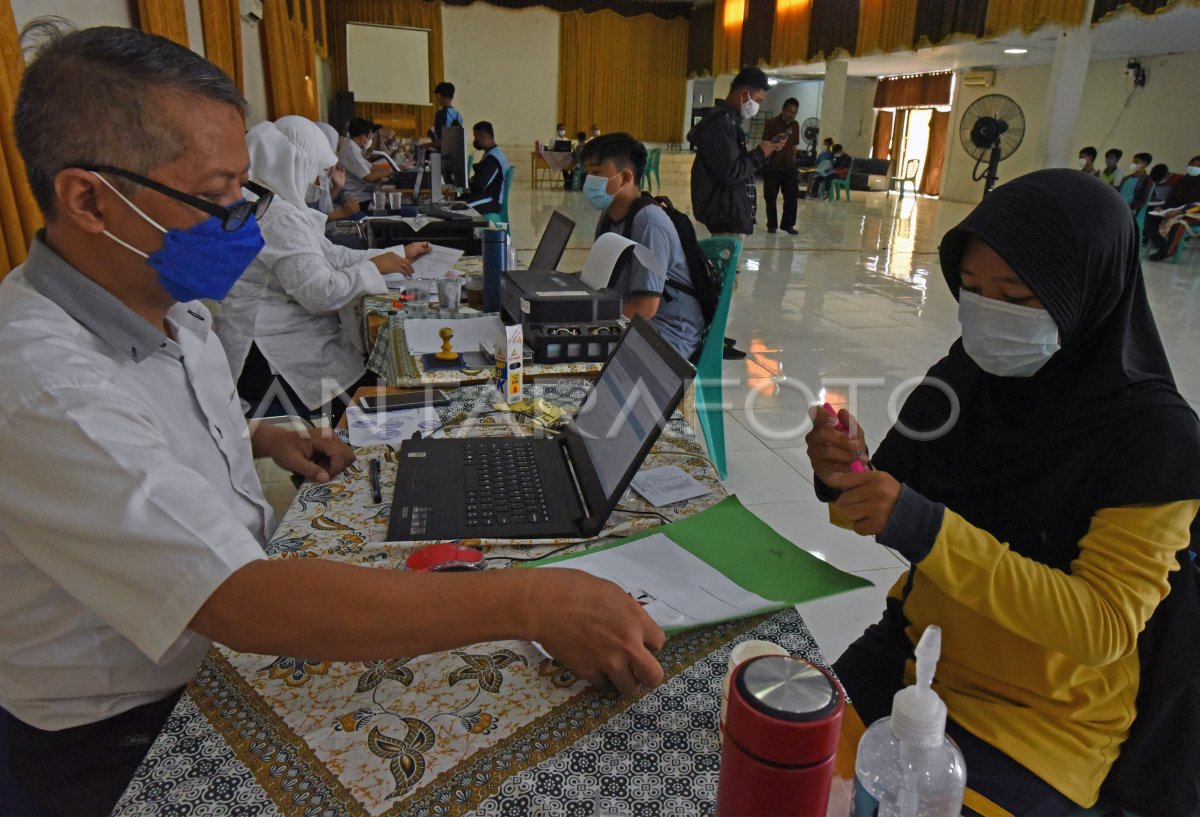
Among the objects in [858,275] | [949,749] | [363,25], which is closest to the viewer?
[949,749]

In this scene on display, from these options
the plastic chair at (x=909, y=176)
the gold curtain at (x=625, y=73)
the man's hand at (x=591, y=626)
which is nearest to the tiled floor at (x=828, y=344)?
the man's hand at (x=591, y=626)

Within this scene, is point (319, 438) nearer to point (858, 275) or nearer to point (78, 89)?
point (78, 89)

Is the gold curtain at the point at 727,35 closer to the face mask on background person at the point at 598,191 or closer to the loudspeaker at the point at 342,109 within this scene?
the loudspeaker at the point at 342,109

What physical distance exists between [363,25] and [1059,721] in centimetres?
1814

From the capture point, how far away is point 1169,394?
0.99 meters

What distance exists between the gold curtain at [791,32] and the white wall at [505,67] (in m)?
5.72

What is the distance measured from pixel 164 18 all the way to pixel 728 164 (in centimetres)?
319

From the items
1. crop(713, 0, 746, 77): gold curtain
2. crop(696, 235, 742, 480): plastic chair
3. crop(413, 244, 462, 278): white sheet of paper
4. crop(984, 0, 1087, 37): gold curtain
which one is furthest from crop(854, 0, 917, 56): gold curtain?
crop(413, 244, 462, 278): white sheet of paper

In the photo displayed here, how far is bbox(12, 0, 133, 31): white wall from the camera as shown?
2.59 metres

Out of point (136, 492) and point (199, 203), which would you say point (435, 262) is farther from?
point (136, 492)

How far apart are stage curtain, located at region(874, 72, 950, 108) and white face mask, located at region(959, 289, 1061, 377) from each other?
17.0 m

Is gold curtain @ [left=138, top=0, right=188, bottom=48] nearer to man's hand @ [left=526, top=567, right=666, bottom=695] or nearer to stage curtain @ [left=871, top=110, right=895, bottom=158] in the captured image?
man's hand @ [left=526, top=567, right=666, bottom=695]

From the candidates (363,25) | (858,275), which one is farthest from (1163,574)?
(363,25)

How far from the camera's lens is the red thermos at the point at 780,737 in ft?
1.67
